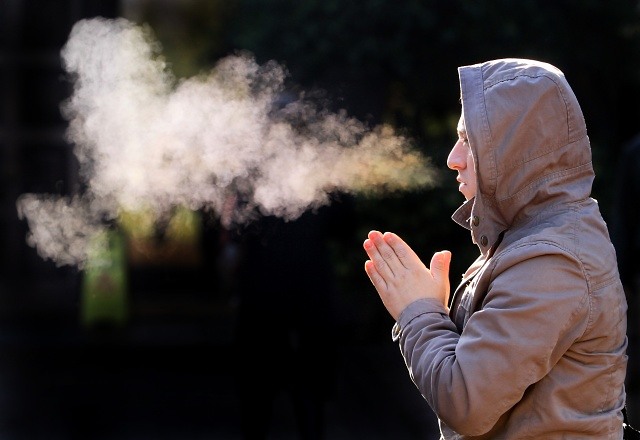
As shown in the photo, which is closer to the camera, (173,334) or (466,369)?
(466,369)

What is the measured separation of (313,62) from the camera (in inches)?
240

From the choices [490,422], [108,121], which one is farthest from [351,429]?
[490,422]

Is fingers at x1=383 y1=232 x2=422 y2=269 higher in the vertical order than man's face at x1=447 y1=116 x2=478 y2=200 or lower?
lower

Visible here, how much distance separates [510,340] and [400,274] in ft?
1.12

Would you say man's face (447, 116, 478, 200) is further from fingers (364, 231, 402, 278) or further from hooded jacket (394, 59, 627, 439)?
fingers (364, 231, 402, 278)

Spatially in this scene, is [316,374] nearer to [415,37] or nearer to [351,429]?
[351,429]

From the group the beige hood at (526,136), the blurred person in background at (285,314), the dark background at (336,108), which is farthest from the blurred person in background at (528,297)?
the blurred person in background at (285,314)

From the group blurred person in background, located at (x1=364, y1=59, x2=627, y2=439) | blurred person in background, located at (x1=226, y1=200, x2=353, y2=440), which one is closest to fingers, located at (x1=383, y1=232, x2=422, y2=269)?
blurred person in background, located at (x1=364, y1=59, x2=627, y2=439)

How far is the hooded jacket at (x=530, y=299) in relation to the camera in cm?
178

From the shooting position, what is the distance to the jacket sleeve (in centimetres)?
177

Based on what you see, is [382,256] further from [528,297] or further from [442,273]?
[528,297]

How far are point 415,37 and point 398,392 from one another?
7.93 feet

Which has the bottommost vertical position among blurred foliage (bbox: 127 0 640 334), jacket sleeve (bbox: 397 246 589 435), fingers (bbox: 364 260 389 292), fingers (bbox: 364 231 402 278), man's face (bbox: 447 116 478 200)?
jacket sleeve (bbox: 397 246 589 435)

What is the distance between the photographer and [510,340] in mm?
1771
